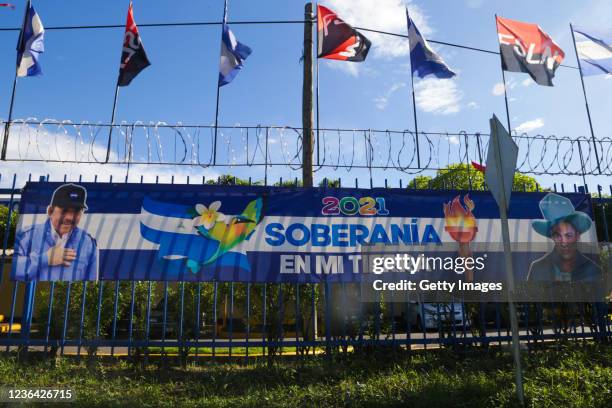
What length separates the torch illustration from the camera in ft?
23.2

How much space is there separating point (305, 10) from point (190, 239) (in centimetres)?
545

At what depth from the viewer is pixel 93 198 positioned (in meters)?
6.71

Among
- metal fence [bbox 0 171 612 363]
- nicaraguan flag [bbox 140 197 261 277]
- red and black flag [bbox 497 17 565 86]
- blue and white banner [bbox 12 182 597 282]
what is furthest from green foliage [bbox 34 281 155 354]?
red and black flag [bbox 497 17 565 86]

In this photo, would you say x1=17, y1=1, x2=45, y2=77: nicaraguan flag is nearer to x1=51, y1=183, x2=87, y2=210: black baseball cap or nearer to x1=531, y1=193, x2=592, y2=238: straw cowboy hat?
x1=51, y1=183, x2=87, y2=210: black baseball cap

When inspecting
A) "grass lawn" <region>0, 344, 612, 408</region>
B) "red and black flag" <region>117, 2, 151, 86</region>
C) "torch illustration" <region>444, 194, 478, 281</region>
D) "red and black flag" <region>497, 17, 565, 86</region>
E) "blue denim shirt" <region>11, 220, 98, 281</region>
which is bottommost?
"grass lawn" <region>0, 344, 612, 408</region>

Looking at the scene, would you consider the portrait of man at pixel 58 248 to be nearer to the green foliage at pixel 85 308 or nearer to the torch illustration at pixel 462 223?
the green foliage at pixel 85 308

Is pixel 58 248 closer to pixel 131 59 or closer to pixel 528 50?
pixel 131 59

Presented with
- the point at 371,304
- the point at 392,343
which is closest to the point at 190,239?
the point at 371,304

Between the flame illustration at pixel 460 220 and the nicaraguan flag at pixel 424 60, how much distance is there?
3446mm

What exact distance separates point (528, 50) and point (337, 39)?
4.73 m

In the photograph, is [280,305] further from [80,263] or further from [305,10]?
[305,10]

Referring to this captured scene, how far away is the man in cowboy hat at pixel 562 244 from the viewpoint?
7.24 m

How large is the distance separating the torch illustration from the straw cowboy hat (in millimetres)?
1141

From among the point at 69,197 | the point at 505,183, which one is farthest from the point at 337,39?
the point at 69,197
